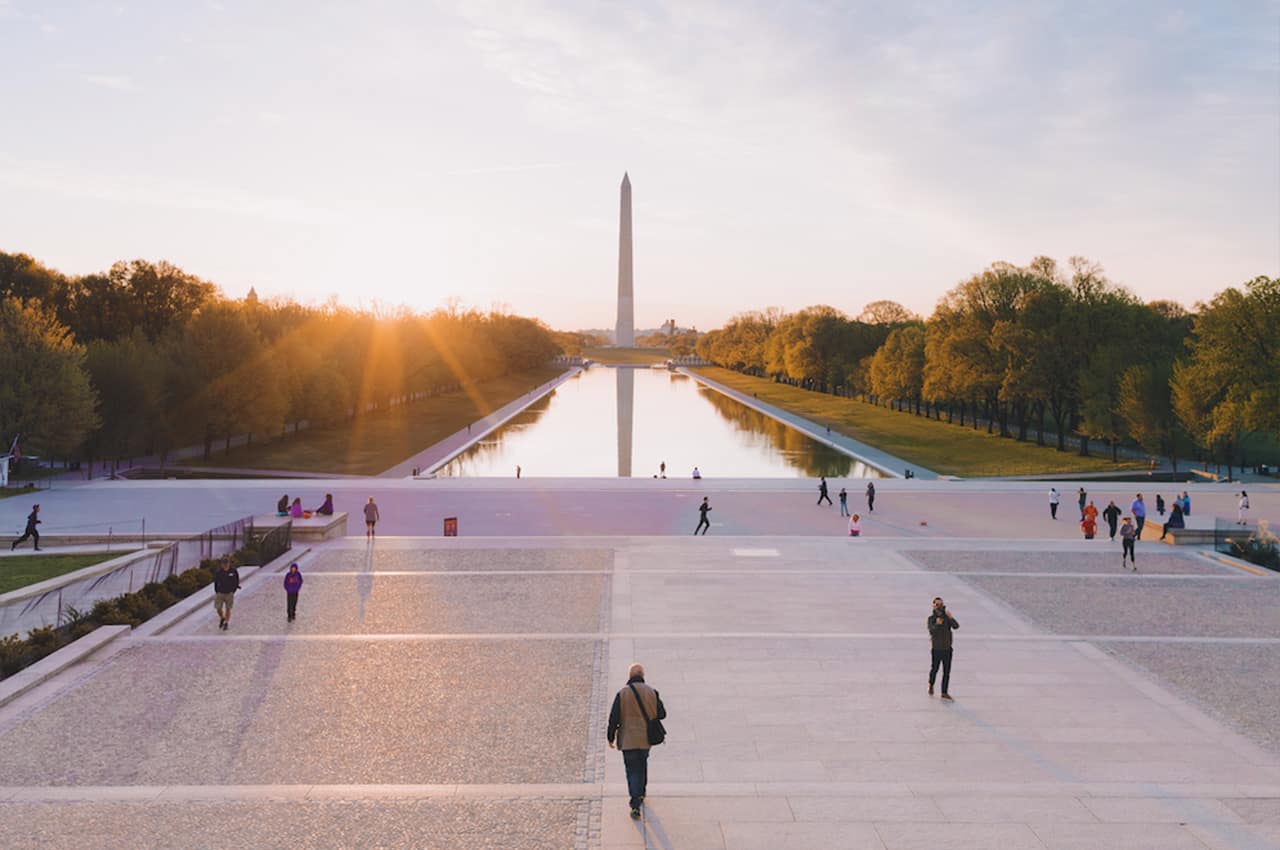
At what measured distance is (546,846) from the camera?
28.1 feet

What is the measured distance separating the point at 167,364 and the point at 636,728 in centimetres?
4984

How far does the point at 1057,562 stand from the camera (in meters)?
21.8

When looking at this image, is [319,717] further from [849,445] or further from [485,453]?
[849,445]

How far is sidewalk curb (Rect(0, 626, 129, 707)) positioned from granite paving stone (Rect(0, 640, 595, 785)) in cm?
60

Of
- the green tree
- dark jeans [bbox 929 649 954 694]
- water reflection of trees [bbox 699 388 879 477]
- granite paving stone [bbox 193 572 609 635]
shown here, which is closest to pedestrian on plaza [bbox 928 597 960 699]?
dark jeans [bbox 929 649 954 694]

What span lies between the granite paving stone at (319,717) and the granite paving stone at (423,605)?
36.5 inches

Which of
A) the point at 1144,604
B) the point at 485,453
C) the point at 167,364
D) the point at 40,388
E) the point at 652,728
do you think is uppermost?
the point at 167,364

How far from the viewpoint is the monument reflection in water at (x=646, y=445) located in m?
49.6

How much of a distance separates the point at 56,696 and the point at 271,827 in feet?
19.3

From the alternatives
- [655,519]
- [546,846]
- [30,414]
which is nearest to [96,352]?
[30,414]

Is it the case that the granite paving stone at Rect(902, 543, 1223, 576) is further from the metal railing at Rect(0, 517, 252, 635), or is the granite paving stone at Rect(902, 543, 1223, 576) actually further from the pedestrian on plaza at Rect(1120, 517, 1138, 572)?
the metal railing at Rect(0, 517, 252, 635)

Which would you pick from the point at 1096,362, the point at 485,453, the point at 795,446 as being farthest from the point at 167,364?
the point at 1096,362

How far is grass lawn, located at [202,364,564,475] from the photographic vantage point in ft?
163

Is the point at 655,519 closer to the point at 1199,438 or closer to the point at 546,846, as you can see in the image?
the point at 546,846
